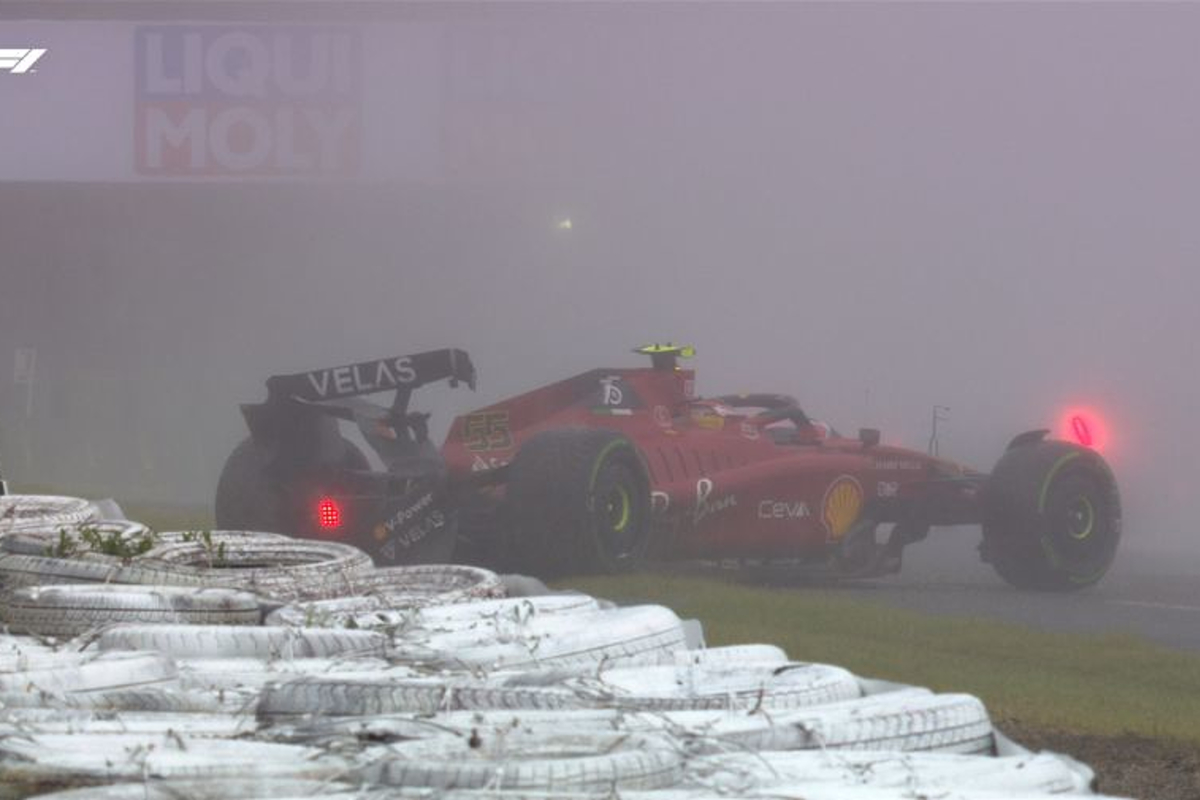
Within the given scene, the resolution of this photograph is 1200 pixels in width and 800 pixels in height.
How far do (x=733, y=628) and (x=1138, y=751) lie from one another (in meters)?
2.07

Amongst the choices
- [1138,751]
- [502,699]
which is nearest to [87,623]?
[502,699]

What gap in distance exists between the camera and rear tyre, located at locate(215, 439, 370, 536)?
8734 millimetres

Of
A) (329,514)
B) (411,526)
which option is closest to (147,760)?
(411,526)

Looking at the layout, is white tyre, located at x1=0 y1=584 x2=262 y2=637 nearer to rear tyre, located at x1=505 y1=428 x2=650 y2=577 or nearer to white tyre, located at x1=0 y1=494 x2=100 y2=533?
white tyre, located at x1=0 y1=494 x2=100 y2=533

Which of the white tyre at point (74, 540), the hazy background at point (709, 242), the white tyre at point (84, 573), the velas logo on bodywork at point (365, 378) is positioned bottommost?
the white tyre at point (84, 573)

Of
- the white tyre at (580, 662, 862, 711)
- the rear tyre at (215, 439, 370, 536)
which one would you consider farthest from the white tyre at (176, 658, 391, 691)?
the rear tyre at (215, 439, 370, 536)

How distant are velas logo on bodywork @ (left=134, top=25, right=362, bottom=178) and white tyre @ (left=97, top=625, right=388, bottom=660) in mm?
5825

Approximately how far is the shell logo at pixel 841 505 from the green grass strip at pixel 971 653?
29 centimetres

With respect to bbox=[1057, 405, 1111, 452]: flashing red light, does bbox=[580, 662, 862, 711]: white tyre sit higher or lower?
lower

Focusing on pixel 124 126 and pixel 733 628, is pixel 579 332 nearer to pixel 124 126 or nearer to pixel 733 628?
pixel 733 628

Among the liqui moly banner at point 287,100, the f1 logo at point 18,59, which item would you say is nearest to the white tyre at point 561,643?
the liqui moly banner at point 287,100

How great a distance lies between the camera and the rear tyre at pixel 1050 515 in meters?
7.66

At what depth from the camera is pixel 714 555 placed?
26.4 feet

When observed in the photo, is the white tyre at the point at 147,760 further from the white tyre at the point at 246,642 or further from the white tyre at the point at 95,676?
the white tyre at the point at 246,642
